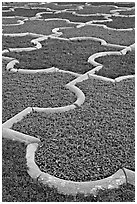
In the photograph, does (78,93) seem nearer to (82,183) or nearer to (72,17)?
(82,183)

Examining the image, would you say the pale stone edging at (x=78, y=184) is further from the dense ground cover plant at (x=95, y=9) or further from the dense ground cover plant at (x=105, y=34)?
the dense ground cover plant at (x=95, y=9)

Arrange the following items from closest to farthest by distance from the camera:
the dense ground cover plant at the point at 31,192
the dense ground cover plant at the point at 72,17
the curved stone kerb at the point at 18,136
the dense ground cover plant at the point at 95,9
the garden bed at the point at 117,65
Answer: the dense ground cover plant at the point at 31,192, the curved stone kerb at the point at 18,136, the garden bed at the point at 117,65, the dense ground cover plant at the point at 72,17, the dense ground cover plant at the point at 95,9

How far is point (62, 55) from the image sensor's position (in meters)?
3.50

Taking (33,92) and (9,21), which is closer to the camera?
(33,92)

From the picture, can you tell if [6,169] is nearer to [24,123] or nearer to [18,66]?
[24,123]

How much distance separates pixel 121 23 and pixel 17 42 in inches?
68.4

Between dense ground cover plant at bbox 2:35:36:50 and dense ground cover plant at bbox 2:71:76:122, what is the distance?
2.82 feet

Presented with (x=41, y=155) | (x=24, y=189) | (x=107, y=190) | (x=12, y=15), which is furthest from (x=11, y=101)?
(x=12, y=15)

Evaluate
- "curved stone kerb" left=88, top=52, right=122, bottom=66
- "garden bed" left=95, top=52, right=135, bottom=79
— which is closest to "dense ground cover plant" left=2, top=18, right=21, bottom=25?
"curved stone kerb" left=88, top=52, right=122, bottom=66

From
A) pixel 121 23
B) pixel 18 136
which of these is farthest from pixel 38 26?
pixel 18 136

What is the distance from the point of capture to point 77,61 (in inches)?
132

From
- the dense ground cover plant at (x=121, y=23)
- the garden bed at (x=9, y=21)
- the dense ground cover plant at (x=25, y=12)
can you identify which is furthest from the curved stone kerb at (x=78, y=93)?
the dense ground cover plant at (x=25, y=12)

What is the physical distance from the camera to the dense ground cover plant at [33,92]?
2.45m

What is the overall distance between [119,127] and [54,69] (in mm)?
1142
